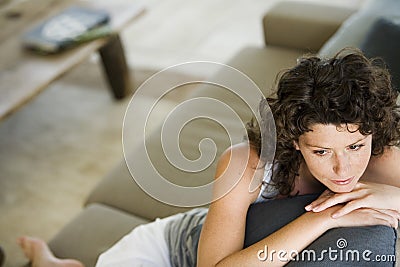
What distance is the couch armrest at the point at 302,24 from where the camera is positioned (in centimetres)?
Result: 198

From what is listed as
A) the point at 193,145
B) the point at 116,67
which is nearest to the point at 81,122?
the point at 116,67

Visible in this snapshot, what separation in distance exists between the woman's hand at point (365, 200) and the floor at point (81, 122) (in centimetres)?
125

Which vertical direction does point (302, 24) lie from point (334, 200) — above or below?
above

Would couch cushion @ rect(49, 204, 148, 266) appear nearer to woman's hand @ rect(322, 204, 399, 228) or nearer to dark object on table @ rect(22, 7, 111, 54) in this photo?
woman's hand @ rect(322, 204, 399, 228)

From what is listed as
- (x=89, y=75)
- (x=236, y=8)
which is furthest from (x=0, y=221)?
(x=236, y=8)

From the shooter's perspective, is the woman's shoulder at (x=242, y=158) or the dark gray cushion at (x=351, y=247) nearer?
the dark gray cushion at (x=351, y=247)

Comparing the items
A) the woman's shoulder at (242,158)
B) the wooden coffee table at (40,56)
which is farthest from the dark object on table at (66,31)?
the woman's shoulder at (242,158)

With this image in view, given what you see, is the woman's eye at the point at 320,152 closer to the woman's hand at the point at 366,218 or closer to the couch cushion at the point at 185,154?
the woman's hand at the point at 366,218

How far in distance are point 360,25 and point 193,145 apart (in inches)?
23.8

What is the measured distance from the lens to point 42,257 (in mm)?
1378

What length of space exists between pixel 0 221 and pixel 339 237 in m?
1.52

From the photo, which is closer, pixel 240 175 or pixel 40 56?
pixel 240 175

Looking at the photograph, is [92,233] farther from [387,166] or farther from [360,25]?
[360,25]

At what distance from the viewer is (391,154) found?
1038mm
